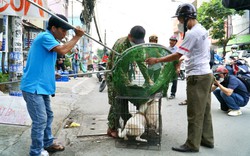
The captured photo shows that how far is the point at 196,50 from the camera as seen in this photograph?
3471 millimetres

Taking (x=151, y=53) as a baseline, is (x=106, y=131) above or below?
below

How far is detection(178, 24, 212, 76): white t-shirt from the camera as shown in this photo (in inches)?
132

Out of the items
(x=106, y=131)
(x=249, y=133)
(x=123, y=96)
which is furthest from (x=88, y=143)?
(x=249, y=133)

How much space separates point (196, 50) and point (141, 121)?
1.21 meters

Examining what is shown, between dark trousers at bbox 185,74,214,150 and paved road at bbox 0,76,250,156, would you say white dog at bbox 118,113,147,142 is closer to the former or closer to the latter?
paved road at bbox 0,76,250,156

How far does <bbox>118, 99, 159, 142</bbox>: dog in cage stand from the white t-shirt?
707mm

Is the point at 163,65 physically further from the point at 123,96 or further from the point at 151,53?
the point at 123,96

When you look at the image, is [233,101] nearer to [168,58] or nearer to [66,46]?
[168,58]

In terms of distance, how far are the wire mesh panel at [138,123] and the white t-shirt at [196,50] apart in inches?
24.1

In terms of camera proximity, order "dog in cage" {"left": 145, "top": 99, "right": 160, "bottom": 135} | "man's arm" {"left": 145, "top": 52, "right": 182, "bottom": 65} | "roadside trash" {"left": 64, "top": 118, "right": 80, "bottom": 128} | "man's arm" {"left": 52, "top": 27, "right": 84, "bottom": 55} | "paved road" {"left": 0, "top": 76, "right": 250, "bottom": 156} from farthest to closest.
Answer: "roadside trash" {"left": 64, "top": 118, "right": 80, "bottom": 128}
"dog in cage" {"left": 145, "top": 99, "right": 160, "bottom": 135}
"paved road" {"left": 0, "top": 76, "right": 250, "bottom": 156}
"man's arm" {"left": 145, "top": 52, "right": 182, "bottom": 65}
"man's arm" {"left": 52, "top": 27, "right": 84, "bottom": 55}

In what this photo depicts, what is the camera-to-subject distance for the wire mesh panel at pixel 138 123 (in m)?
3.68

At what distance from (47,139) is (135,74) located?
144 cm

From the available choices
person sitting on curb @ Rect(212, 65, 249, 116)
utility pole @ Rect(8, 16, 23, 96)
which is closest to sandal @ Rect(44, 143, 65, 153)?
utility pole @ Rect(8, 16, 23, 96)

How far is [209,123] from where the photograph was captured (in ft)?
12.5
